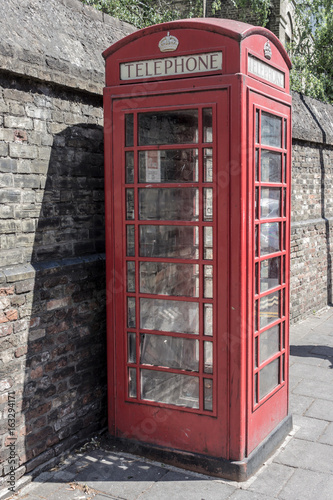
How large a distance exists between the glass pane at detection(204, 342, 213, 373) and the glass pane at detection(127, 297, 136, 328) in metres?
0.58

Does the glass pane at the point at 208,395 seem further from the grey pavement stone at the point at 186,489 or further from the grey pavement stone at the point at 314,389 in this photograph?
the grey pavement stone at the point at 314,389

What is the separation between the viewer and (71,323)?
3840mm

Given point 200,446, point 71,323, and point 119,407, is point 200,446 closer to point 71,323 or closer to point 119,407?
point 119,407

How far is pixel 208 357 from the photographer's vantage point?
3598 millimetres

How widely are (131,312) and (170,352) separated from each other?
0.40 m

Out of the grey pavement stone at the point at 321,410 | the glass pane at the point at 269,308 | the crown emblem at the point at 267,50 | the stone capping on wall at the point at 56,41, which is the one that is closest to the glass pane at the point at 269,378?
the glass pane at the point at 269,308

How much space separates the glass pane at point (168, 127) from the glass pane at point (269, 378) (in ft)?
5.79

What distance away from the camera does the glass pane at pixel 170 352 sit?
364 centimetres

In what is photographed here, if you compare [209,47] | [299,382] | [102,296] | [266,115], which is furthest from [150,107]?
[299,382]

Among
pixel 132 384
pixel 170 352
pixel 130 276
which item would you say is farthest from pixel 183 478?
pixel 130 276

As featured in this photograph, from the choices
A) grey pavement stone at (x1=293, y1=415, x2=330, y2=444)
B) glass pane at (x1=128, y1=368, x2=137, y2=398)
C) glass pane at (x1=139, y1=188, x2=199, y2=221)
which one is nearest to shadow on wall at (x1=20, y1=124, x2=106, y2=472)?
glass pane at (x1=128, y1=368, x2=137, y2=398)

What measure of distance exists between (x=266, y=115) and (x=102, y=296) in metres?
1.85

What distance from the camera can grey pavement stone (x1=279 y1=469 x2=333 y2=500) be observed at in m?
3.32

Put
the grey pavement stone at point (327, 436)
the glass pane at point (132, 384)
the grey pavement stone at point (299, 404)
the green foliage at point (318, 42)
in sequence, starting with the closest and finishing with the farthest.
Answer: the glass pane at point (132, 384), the grey pavement stone at point (327, 436), the grey pavement stone at point (299, 404), the green foliage at point (318, 42)
